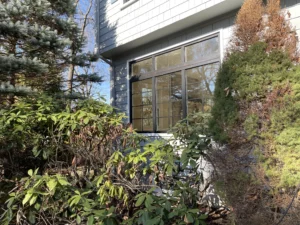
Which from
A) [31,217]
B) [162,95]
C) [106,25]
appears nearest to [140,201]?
[31,217]

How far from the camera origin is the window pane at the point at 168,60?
4.75m

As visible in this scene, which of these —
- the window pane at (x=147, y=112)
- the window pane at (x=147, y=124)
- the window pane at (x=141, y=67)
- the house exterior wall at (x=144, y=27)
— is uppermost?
the house exterior wall at (x=144, y=27)

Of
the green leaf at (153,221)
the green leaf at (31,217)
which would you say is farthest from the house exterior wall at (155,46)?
the green leaf at (31,217)

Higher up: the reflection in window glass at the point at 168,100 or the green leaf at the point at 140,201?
the reflection in window glass at the point at 168,100

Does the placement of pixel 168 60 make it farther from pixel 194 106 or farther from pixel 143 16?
pixel 194 106

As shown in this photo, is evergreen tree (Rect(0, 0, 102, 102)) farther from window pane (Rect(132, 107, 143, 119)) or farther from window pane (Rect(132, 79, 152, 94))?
window pane (Rect(132, 107, 143, 119))

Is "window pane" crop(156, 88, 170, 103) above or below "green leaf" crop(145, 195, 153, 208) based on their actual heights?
above

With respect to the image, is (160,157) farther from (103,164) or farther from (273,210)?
(273,210)

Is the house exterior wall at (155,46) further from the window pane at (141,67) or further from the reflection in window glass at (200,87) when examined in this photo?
the reflection in window glass at (200,87)

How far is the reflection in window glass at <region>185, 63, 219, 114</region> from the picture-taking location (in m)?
4.15

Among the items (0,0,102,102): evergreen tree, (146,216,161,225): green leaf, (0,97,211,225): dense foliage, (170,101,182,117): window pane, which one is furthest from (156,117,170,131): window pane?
(146,216,161,225): green leaf

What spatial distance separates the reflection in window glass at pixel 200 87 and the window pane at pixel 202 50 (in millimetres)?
186

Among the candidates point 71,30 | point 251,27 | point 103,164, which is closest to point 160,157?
point 103,164

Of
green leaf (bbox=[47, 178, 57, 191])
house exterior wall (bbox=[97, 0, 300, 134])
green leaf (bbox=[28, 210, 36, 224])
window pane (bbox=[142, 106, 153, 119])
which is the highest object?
house exterior wall (bbox=[97, 0, 300, 134])
